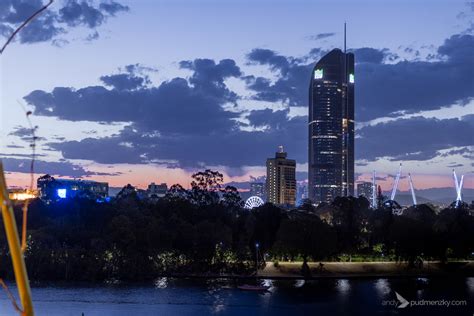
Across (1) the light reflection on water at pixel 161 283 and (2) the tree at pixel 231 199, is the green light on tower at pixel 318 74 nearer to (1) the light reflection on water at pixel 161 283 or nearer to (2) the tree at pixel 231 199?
(2) the tree at pixel 231 199

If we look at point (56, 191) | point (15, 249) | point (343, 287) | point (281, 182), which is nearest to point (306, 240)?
point (343, 287)

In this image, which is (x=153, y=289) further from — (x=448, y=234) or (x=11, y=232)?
(x=11, y=232)

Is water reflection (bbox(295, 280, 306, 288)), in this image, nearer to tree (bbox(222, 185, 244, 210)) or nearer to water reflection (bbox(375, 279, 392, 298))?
water reflection (bbox(375, 279, 392, 298))

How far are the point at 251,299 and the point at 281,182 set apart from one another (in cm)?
14113

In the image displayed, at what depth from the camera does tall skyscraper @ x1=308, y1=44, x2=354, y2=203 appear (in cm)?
17650

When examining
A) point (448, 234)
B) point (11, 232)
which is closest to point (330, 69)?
point (448, 234)

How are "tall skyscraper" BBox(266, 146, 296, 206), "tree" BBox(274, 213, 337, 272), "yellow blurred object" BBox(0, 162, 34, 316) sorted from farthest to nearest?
"tall skyscraper" BBox(266, 146, 296, 206), "tree" BBox(274, 213, 337, 272), "yellow blurred object" BBox(0, 162, 34, 316)

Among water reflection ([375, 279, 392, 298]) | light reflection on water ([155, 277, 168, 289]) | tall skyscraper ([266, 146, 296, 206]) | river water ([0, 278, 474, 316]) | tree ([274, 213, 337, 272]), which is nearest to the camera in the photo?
river water ([0, 278, 474, 316])

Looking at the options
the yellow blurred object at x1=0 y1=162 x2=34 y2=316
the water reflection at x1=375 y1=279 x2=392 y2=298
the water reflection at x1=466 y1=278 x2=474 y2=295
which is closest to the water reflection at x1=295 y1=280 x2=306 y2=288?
the water reflection at x1=375 y1=279 x2=392 y2=298

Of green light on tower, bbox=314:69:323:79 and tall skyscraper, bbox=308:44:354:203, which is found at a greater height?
green light on tower, bbox=314:69:323:79

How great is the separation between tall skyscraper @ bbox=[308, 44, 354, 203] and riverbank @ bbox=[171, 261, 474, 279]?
125 m

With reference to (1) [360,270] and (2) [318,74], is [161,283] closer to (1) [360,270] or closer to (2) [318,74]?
(1) [360,270]

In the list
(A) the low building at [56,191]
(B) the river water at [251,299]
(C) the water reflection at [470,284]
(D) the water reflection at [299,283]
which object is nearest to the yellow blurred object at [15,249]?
(B) the river water at [251,299]

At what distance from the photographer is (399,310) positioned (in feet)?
107
